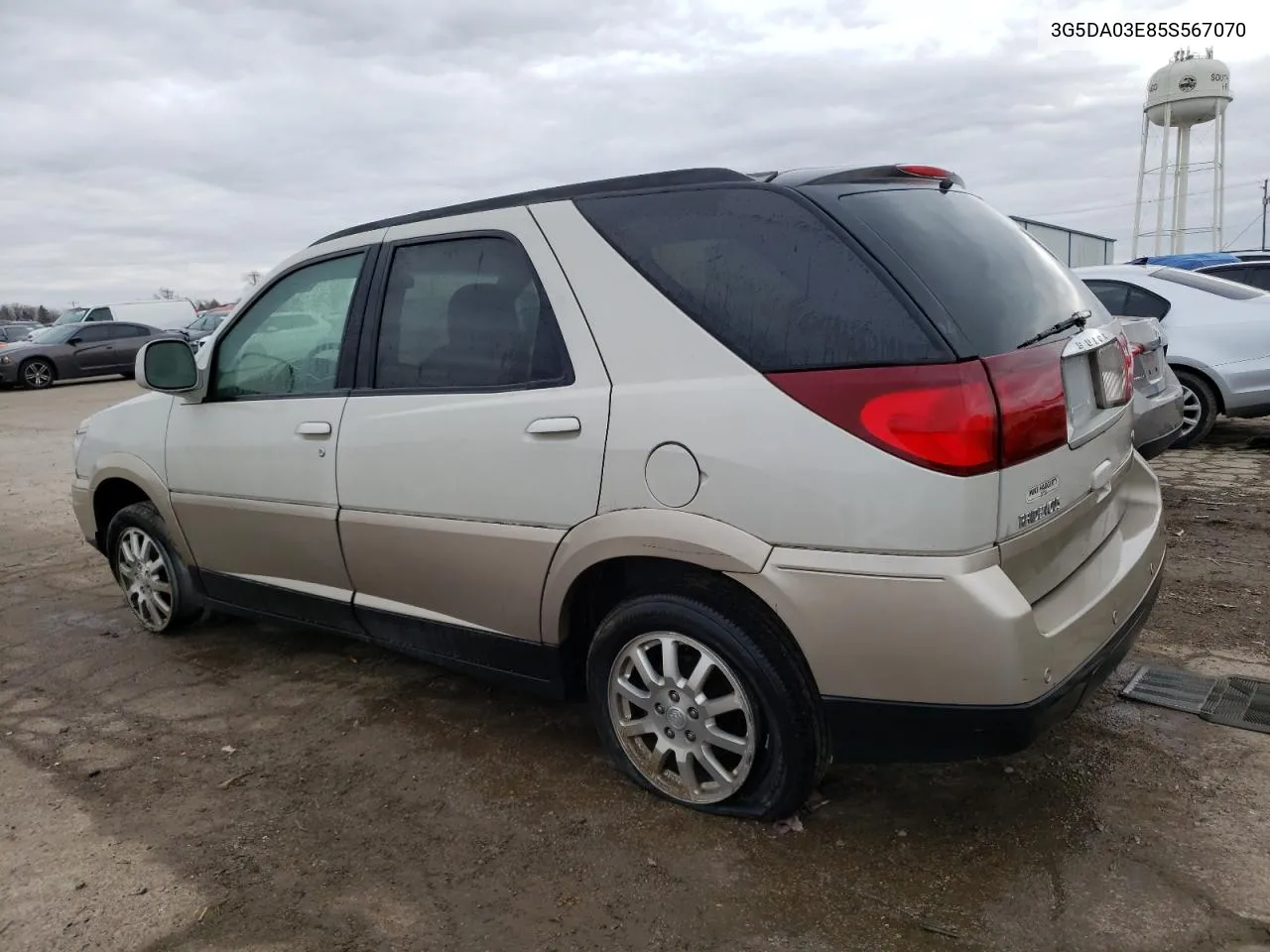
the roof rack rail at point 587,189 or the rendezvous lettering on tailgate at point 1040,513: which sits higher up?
the roof rack rail at point 587,189

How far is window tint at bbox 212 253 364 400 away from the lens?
3.55 meters

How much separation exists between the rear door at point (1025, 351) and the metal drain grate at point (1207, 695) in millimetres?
886

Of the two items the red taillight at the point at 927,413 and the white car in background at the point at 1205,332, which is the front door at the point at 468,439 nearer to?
the red taillight at the point at 927,413

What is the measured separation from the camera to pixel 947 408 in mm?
2184

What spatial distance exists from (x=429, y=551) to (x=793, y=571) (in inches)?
51.6

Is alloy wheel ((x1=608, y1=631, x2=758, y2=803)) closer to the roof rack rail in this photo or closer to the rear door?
the rear door

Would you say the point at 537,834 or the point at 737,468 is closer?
the point at 737,468

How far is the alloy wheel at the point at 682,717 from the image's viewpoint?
261cm

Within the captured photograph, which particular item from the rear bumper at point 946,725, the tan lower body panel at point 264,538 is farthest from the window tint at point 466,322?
the rear bumper at point 946,725

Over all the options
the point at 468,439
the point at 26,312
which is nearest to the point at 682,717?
the point at 468,439

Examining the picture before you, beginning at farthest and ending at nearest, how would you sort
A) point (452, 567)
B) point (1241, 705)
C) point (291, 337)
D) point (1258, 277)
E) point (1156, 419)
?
point (1258, 277) → point (1156, 419) → point (291, 337) → point (1241, 705) → point (452, 567)

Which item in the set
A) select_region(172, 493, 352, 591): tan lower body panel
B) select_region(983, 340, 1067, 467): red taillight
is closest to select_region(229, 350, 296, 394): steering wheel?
select_region(172, 493, 352, 591): tan lower body panel

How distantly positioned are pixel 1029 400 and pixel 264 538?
2828mm

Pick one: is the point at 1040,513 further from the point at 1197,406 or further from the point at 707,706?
the point at 1197,406
